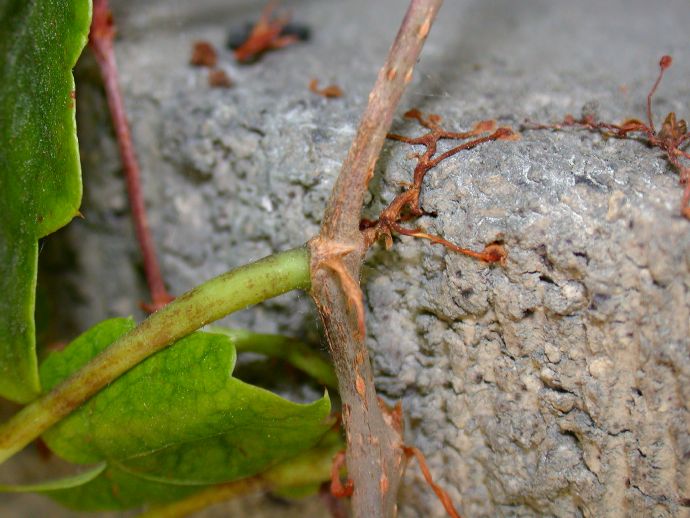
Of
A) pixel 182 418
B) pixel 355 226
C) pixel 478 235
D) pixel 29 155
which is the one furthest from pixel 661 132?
pixel 29 155

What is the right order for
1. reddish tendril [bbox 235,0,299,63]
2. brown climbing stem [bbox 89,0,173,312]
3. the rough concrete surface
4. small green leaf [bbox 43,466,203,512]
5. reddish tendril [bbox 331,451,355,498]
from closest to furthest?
the rough concrete surface < reddish tendril [bbox 331,451,355,498] < small green leaf [bbox 43,466,203,512] < brown climbing stem [bbox 89,0,173,312] < reddish tendril [bbox 235,0,299,63]

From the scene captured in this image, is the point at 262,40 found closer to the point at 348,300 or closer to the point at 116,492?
the point at 348,300

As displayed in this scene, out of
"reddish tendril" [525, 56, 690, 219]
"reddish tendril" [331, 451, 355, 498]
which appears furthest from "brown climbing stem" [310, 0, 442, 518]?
"reddish tendril" [525, 56, 690, 219]

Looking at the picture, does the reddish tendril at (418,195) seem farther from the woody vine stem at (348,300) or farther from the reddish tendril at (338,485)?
the reddish tendril at (338,485)

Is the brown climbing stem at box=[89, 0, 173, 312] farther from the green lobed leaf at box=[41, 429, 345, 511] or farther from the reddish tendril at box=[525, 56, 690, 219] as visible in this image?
the reddish tendril at box=[525, 56, 690, 219]

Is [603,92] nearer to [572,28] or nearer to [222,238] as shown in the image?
[572,28]

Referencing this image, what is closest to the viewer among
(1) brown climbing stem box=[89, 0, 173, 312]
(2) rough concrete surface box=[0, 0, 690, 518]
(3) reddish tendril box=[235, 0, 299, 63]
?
(2) rough concrete surface box=[0, 0, 690, 518]

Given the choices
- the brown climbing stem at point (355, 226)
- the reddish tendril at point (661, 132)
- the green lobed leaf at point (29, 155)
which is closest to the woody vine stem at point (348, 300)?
the brown climbing stem at point (355, 226)

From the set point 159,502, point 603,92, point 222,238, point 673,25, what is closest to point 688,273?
point 603,92
